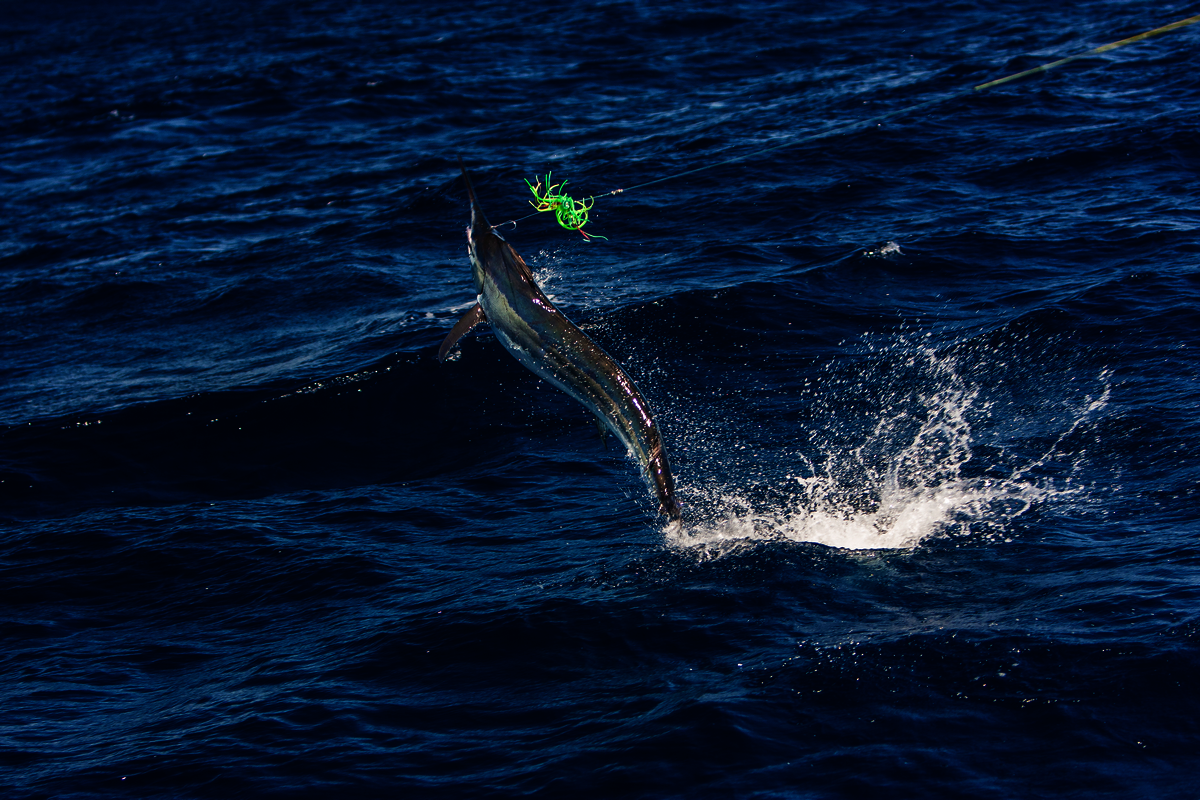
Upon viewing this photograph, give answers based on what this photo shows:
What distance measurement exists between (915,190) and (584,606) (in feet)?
34.7

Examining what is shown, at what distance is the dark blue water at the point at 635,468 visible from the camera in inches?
251

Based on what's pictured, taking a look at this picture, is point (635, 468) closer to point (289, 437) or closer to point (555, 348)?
point (555, 348)

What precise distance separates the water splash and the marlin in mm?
1881

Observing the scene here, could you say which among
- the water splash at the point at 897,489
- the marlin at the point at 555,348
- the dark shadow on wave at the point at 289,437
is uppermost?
the marlin at the point at 555,348

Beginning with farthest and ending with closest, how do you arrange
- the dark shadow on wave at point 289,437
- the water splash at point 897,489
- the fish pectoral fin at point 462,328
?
the dark shadow on wave at point 289,437 < the water splash at point 897,489 < the fish pectoral fin at point 462,328

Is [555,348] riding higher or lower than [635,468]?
higher

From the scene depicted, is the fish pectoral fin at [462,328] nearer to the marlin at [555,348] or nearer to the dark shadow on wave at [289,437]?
the marlin at [555,348]

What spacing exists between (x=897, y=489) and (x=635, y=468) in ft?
7.68

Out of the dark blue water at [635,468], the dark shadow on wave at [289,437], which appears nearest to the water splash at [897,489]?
the dark blue water at [635,468]

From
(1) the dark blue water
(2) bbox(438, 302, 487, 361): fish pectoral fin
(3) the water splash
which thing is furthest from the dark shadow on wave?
(2) bbox(438, 302, 487, 361): fish pectoral fin

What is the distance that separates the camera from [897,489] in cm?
912

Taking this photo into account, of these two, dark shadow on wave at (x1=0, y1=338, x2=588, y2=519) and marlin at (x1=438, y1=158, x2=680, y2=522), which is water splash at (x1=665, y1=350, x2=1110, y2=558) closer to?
marlin at (x1=438, y1=158, x2=680, y2=522)

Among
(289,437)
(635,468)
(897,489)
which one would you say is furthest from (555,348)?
(289,437)

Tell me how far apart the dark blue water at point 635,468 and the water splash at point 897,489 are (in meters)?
0.05
